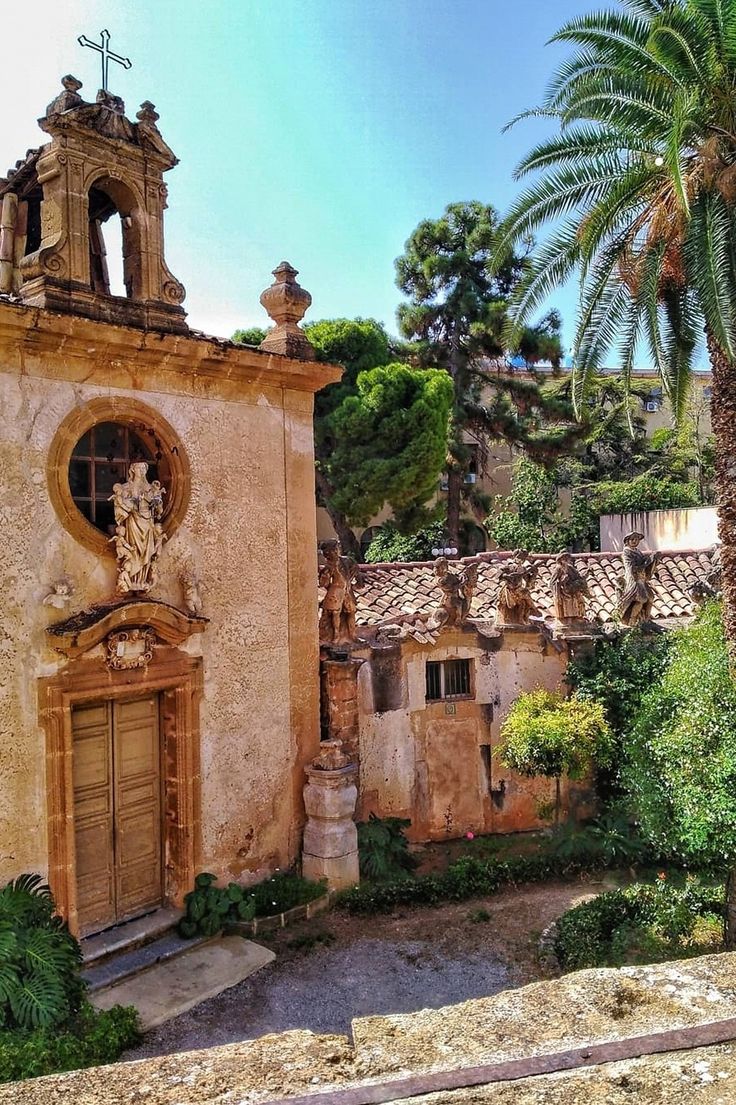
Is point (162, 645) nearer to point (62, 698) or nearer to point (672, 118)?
point (62, 698)

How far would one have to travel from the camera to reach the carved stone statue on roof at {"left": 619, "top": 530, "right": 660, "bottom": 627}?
14.4 metres

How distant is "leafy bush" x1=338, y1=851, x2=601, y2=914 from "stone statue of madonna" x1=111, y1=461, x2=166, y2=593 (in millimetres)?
5271

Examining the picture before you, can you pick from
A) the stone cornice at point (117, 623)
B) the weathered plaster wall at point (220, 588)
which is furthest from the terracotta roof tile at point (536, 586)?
the stone cornice at point (117, 623)

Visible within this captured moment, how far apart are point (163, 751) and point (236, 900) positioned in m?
2.09

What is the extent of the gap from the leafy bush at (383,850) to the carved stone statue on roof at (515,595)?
12.2 feet

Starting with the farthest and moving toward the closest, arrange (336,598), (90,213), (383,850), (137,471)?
(336,598) < (383,850) < (90,213) < (137,471)

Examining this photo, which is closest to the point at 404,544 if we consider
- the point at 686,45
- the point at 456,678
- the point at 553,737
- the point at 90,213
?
the point at 456,678

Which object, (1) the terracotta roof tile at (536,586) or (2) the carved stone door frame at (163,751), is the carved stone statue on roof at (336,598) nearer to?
(1) the terracotta roof tile at (536,586)

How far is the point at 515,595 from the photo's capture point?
14258mm

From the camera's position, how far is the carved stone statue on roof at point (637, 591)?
47.3ft

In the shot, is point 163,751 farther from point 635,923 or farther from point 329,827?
point 635,923

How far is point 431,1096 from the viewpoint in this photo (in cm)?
225

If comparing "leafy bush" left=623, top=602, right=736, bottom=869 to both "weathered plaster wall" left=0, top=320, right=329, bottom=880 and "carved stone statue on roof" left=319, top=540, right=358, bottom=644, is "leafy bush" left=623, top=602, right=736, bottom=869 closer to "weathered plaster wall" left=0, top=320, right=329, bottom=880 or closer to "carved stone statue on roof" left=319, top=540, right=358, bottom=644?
"carved stone statue on roof" left=319, top=540, right=358, bottom=644

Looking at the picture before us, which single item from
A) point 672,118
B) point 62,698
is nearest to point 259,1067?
point 62,698
